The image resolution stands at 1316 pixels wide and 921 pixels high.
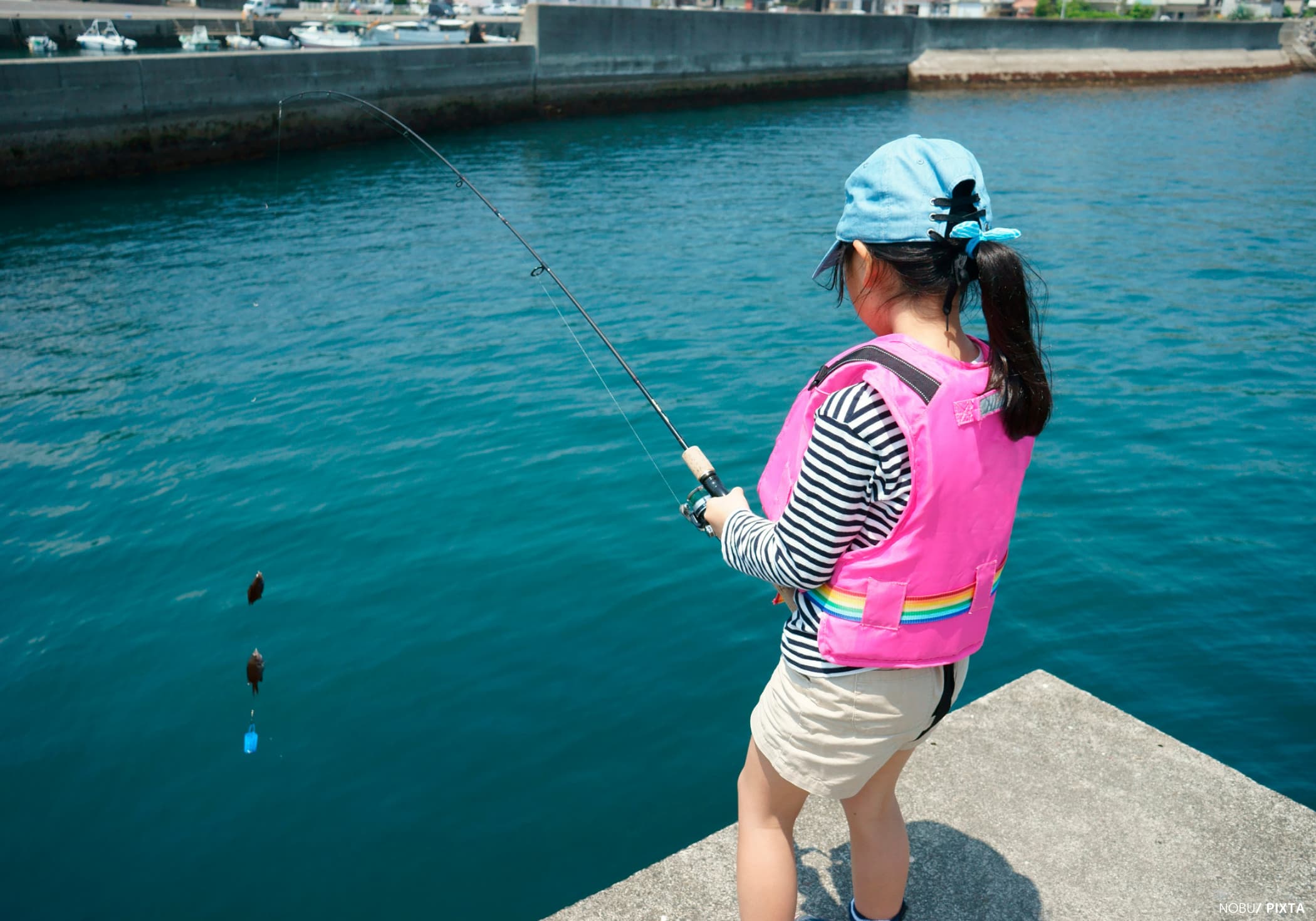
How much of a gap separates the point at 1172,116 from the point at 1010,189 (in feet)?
53.6

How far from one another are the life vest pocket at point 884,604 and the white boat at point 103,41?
3587 cm

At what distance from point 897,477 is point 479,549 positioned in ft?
16.0

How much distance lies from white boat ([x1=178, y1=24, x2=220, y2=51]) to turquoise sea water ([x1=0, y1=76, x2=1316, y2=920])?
2239 cm

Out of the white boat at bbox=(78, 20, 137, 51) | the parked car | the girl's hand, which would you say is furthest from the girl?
the parked car

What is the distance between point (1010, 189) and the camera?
17859 millimetres

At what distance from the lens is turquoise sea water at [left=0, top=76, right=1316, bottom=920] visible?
14.3 feet

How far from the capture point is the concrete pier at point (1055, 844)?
2705 mm

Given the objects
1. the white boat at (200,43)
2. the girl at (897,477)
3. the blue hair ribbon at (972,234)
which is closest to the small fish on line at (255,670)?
the girl at (897,477)

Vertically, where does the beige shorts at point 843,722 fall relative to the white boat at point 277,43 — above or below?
below

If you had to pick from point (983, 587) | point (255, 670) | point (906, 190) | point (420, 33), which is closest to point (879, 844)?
point (983, 587)

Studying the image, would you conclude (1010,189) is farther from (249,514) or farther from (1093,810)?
(1093,810)

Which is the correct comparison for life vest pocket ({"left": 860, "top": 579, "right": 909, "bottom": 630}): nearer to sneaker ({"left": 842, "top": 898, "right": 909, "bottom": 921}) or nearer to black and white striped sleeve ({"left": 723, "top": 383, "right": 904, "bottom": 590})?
black and white striped sleeve ({"left": 723, "top": 383, "right": 904, "bottom": 590})

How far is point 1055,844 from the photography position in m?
2.90

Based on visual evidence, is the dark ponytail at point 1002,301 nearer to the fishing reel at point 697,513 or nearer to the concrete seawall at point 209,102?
the fishing reel at point 697,513
